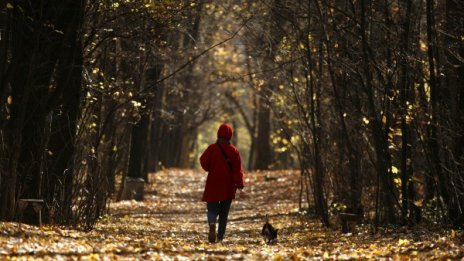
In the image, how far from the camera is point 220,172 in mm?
12641

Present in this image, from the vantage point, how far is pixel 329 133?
18656 millimetres

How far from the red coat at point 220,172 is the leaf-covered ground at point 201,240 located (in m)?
0.77

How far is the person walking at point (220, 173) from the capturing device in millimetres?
12594

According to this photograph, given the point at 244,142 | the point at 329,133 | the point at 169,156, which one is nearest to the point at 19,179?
the point at 329,133

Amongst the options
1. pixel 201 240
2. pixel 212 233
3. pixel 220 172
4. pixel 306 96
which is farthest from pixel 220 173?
pixel 306 96

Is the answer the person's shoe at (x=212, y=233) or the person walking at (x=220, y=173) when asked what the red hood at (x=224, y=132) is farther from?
the person's shoe at (x=212, y=233)

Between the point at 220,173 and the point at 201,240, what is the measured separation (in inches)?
63.6

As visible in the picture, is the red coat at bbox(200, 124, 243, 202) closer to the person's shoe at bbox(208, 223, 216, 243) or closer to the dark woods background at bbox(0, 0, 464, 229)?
the person's shoe at bbox(208, 223, 216, 243)

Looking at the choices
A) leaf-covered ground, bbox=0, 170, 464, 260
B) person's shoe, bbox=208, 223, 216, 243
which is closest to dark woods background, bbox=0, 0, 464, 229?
leaf-covered ground, bbox=0, 170, 464, 260

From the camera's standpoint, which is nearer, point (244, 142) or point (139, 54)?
point (139, 54)

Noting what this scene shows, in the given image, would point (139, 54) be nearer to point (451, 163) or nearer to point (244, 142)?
point (451, 163)

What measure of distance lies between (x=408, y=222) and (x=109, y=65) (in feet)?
22.5

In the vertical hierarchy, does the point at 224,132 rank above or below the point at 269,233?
above

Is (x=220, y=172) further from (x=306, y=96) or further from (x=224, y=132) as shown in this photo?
(x=306, y=96)
